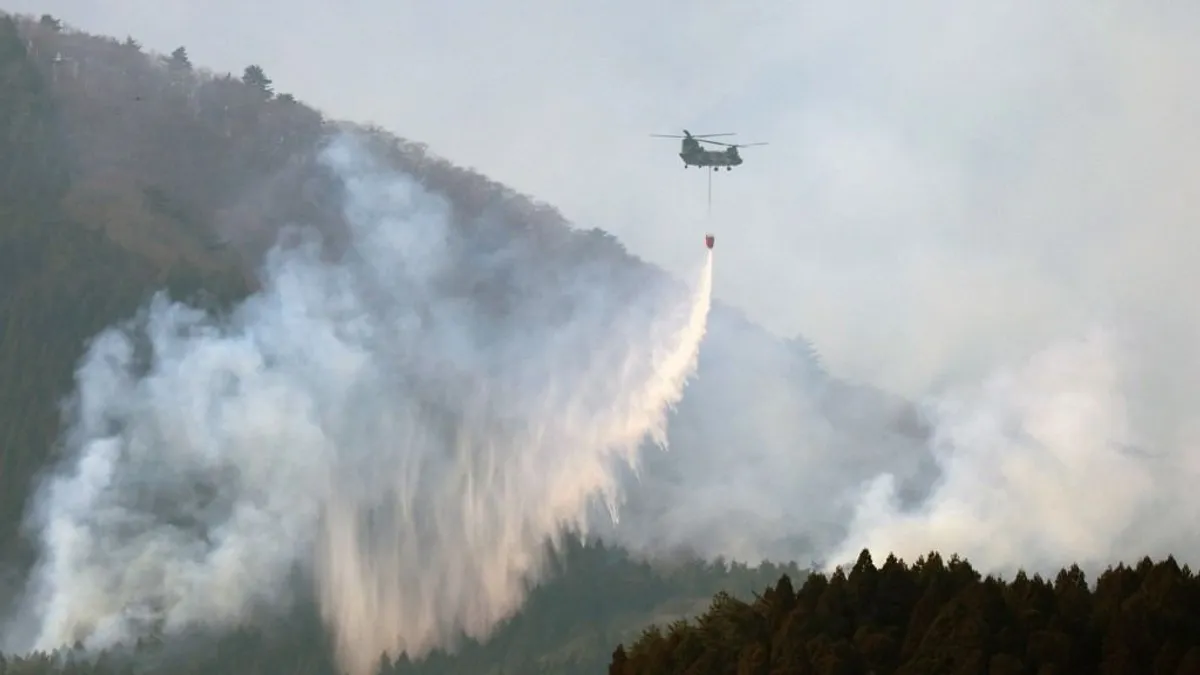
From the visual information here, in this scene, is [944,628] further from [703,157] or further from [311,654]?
[311,654]

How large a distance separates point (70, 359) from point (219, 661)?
2069 inches

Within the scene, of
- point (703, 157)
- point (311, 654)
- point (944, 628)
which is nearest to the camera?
point (944, 628)

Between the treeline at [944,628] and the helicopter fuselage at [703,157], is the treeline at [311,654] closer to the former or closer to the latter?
the helicopter fuselage at [703,157]

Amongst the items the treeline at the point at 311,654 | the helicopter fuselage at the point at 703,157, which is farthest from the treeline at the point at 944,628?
the treeline at the point at 311,654

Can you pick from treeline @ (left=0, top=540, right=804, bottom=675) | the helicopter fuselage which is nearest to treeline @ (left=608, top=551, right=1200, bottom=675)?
the helicopter fuselage

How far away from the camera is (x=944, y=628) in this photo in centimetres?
5766

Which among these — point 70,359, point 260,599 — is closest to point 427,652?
point 260,599

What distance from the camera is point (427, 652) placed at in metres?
187

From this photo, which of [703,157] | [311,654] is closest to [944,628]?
[703,157]

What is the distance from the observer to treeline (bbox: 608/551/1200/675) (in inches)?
2124

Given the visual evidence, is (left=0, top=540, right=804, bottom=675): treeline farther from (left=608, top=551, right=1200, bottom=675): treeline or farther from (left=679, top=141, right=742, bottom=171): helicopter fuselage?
(left=608, top=551, right=1200, bottom=675): treeline

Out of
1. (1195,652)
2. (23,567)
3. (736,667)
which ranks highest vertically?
(23,567)

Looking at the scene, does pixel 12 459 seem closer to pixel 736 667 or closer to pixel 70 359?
pixel 70 359

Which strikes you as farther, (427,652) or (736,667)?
(427,652)
